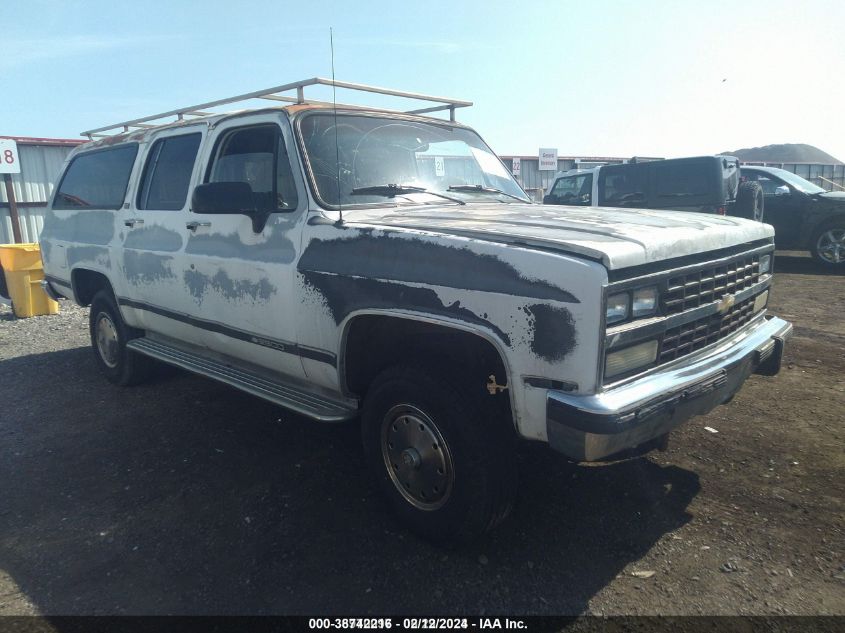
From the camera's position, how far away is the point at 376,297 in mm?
2887

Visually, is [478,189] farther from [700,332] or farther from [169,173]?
[169,173]

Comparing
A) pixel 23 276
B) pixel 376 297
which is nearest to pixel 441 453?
pixel 376 297

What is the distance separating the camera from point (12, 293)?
860 centimetres

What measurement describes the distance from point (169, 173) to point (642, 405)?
3.71 meters

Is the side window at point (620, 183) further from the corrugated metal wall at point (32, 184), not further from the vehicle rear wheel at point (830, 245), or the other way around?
the corrugated metal wall at point (32, 184)

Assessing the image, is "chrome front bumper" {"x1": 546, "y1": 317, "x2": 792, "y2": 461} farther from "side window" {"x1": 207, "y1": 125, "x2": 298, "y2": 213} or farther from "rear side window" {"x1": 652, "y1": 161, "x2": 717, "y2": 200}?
"rear side window" {"x1": 652, "y1": 161, "x2": 717, "y2": 200}

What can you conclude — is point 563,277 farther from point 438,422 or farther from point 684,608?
point 684,608

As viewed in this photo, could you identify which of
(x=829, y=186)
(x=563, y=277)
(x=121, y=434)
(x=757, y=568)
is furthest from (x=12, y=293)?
(x=829, y=186)

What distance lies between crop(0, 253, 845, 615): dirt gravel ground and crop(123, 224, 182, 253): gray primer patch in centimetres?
129

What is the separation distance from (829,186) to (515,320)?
25096 millimetres

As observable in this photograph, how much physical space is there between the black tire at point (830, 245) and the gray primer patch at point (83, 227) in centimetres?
1101

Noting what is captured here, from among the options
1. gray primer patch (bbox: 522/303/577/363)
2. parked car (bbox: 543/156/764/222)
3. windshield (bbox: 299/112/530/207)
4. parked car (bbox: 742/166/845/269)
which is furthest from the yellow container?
parked car (bbox: 742/166/845/269)

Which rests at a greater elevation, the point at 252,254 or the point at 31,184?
the point at 31,184

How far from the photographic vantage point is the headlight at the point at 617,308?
2367 millimetres
